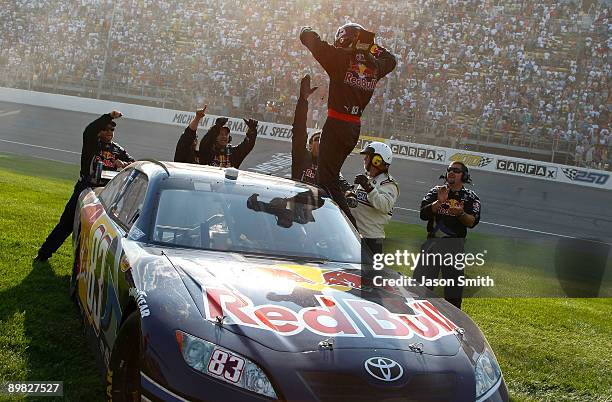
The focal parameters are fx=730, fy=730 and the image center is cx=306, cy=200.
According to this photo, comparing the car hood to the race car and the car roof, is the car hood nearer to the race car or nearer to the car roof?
the race car

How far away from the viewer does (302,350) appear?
304cm

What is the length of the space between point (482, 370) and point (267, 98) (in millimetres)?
24512

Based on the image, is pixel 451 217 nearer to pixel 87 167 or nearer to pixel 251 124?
pixel 251 124

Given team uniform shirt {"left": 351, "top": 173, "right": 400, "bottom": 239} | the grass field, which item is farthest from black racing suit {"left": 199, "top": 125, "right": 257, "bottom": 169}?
team uniform shirt {"left": 351, "top": 173, "right": 400, "bottom": 239}

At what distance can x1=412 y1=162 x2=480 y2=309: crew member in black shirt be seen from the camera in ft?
20.5

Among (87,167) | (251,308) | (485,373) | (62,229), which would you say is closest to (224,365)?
(251,308)

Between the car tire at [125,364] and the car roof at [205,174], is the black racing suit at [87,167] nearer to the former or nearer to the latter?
the car roof at [205,174]

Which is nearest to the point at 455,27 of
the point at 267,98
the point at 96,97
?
the point at 267,98

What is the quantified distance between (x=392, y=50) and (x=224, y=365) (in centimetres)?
2590

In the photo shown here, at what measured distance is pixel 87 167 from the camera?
7.06 m

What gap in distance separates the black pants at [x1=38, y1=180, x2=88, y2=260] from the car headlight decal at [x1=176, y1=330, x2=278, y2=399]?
4.24 m

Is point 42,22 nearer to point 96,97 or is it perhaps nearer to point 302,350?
point 96,97

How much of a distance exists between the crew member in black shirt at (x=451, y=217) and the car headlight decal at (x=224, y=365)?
3.57 metres

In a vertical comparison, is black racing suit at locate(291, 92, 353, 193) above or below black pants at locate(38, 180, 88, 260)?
above
